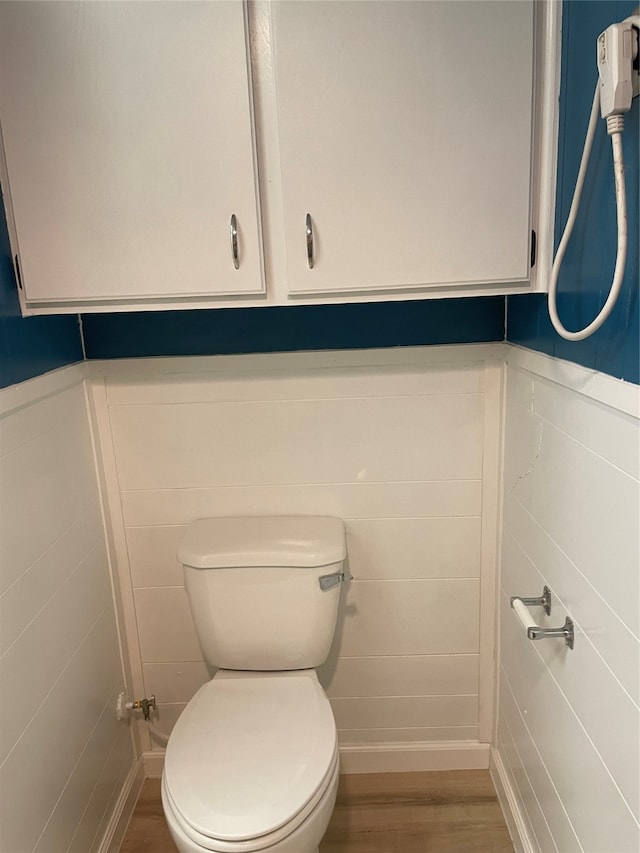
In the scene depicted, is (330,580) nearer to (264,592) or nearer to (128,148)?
(264,592)

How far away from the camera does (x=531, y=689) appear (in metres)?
1.50

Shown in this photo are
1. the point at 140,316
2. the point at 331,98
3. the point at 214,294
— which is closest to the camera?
the point at 331,98

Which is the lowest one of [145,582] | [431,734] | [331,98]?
[431,734]

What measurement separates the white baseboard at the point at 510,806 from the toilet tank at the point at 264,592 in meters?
0.63

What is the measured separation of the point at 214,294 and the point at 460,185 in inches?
21.4

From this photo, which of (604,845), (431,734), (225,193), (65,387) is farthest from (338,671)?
(225,193)

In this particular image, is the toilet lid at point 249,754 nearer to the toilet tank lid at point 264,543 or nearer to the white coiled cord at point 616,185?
the toilet tank lid at point 264,543

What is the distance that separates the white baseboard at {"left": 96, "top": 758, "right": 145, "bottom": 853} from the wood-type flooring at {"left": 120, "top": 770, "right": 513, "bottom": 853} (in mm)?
21

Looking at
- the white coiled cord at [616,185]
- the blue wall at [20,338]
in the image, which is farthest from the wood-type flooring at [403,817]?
the white coiled cord at [616,185]

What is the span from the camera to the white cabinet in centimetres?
119

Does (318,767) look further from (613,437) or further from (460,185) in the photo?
(460,185)

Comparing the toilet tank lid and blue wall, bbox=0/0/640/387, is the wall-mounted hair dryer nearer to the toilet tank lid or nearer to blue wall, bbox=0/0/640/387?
blue wall, bbox=0/0/640/387

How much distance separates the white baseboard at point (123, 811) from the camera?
1.64m

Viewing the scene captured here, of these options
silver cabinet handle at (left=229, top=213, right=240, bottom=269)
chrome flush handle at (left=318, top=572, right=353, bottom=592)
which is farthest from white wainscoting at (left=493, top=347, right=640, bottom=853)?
silver cabinet handle at (left=229, top=213, right=240, bottom=269)
